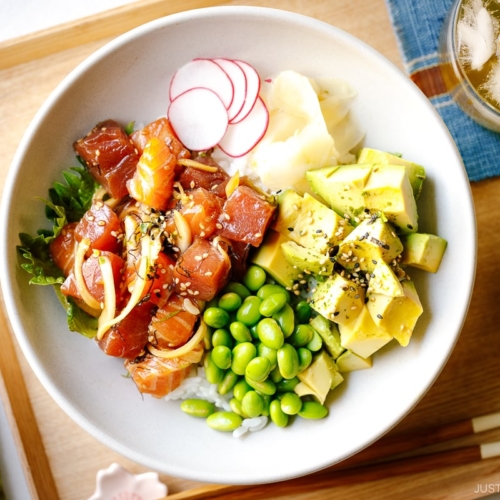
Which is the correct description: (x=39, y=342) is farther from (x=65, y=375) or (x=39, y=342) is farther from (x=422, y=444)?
(x=422, y=444)

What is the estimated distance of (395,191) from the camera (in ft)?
6.61

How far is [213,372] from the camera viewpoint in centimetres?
229

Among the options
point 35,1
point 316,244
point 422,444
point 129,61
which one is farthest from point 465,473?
point 35,1

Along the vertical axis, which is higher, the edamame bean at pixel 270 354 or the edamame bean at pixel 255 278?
the edamame bean at pixel 255 278

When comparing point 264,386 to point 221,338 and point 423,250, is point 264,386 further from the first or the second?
point 423,250

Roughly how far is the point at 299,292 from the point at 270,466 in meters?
0.70

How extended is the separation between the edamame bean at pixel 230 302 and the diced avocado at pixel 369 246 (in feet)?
1.44

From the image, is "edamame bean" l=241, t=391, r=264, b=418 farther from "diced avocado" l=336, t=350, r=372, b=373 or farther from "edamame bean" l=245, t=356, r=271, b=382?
"diced avocado" l=336, t=350, r=372, b=373

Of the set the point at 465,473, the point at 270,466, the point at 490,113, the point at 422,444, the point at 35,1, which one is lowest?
the point at 465,473

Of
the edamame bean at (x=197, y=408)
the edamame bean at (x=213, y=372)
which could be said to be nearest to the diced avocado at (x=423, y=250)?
the edamame bean at (x=213, y=372)

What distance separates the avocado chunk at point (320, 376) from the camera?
87.8 inches

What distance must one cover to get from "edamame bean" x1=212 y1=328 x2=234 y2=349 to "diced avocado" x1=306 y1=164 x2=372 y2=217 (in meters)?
0.67

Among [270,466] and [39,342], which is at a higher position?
[39,342]

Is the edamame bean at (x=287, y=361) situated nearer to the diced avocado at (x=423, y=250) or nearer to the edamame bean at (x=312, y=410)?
the edamame bean at (x=312, y=410)
